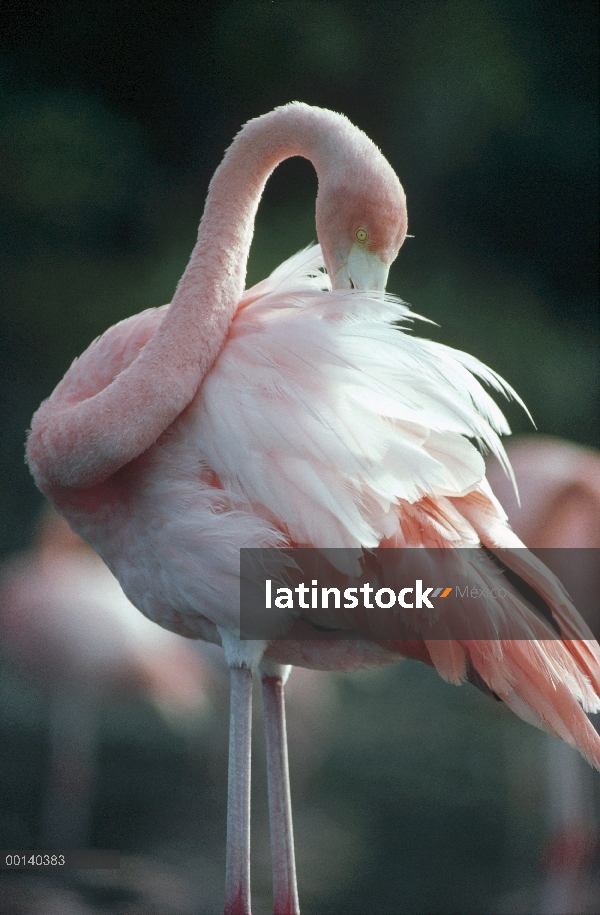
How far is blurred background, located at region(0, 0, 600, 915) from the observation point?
1453mm

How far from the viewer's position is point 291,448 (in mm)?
784

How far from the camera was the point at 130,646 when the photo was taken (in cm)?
159

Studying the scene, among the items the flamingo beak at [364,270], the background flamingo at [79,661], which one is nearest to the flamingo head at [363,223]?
the flamingo beak at [364,270]

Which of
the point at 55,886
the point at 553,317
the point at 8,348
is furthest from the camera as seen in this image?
the point at 553,317

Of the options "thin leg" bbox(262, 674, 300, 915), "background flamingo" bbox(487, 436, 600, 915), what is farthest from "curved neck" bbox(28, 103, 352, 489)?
"background flamingo" bbox(487, 436, 600, 915)

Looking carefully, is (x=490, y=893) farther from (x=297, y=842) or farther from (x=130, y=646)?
(x=130, y=646)

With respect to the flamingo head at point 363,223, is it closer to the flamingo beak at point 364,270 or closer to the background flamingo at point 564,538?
the flamingo beak at point 364,270

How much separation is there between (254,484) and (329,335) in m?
0.17

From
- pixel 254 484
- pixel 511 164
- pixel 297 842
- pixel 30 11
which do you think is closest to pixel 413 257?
pixel 511 164

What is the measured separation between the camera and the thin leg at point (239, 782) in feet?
2.74

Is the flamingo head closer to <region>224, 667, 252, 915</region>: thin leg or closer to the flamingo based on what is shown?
the flamingo

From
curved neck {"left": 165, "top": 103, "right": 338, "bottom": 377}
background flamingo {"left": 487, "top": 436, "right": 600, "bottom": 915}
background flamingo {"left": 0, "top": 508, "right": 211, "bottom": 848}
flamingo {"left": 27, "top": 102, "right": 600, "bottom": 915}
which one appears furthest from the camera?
background flamingo {"left": 0, "top": 508, "right": 211, "bottom": 848}

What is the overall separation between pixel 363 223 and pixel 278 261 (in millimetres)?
1564

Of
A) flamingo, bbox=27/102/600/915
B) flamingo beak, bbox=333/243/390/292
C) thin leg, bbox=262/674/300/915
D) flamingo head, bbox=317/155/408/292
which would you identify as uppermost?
flamingo head, bbox=317/155/408/292
